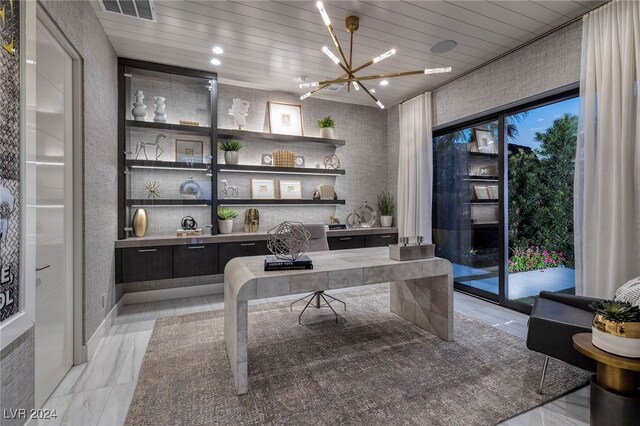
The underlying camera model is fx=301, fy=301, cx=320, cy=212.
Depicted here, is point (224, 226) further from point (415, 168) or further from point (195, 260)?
point (415, 168)

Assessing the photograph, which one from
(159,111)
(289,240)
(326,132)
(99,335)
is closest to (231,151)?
(159,111)

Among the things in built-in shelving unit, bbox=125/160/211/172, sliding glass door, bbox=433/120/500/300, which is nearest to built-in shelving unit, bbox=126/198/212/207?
built-in shelving unit, bbox=125/160/211/172

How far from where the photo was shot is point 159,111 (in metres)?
3.85

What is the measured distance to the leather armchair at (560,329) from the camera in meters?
1.81

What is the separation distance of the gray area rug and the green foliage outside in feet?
4.05

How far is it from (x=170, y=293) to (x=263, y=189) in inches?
75.5

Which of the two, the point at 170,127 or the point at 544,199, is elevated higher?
the point at 170,127

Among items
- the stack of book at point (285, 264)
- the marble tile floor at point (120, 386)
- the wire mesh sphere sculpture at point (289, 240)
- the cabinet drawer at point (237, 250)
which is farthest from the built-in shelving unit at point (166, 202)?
the stack of book at point (285, 264)

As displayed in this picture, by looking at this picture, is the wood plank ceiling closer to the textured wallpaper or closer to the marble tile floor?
the textured wallpaper

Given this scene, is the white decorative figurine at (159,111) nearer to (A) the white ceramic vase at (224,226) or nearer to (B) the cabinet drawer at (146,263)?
(A) the white ceramic vase at (224,226)

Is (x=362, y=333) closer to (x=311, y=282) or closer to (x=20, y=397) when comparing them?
(x=311, y=282)

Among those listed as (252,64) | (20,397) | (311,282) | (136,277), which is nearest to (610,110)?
(311,282)

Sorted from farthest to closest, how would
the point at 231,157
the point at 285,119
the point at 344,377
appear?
the point at 285,119 → the point at 231,157 → the point at 344,377

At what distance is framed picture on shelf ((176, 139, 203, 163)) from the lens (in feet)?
13.3
